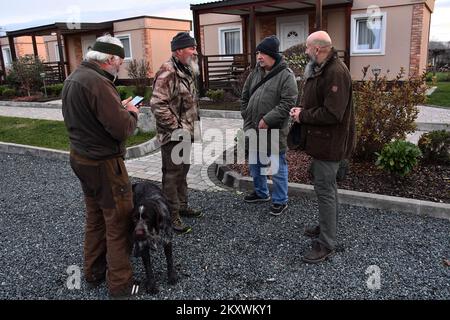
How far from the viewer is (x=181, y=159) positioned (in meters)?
4.37

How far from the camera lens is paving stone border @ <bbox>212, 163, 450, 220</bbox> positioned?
14.9 ft

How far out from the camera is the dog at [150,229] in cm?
310

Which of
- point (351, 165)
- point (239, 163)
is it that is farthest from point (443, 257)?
point (239, 163)

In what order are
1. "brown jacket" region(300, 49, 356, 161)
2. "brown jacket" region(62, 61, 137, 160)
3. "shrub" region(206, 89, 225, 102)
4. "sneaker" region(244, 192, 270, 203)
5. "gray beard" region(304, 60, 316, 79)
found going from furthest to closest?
Result: "shrub" region(206, 89, 225, 102), "sneaker" region(244, 192, 270, 203), "gray beard" region(304, 60, 316, 79), "brown jacket" region(300, 49, 356, 161), "brown jacket" region(62, 61, 137, 160)

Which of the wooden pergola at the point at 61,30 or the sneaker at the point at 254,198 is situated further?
the wooden pergola at the point at 61,30

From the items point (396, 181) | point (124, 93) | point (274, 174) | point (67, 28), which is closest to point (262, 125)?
point (274, 174)

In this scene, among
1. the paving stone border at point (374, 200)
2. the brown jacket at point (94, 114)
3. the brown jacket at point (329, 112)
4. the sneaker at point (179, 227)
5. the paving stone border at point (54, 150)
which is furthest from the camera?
the paving stone border at point (54, 150)

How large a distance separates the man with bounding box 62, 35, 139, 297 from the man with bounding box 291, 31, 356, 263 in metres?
1.53

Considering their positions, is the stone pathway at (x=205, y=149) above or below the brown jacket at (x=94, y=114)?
below

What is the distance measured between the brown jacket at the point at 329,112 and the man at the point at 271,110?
2.20ft

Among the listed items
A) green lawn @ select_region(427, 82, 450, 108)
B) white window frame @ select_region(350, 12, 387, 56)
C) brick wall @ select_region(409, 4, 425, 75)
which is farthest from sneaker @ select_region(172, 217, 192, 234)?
white window frame @ select_region(350, 12, 387, 56)

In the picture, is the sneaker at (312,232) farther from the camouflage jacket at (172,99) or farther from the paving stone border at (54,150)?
the paving stone border at (54,150)

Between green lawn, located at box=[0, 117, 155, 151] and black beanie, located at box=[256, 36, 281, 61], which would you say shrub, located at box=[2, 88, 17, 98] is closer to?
green lawn, located at box=[0, 117, 155, 151]

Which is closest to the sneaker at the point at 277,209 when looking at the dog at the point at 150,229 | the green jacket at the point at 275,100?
the green jacket at the point at 275,100
